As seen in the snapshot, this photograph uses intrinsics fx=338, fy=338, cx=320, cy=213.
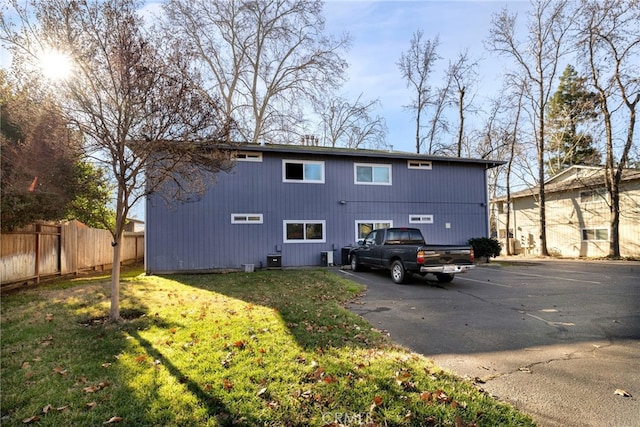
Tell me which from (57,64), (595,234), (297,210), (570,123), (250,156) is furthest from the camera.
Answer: (570,123)

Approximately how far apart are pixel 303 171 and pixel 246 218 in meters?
3.41

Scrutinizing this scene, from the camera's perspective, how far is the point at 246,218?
1481 centimetres

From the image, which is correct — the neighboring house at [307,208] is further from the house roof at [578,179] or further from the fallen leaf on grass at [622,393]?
the fallen leaf on grass at [622,393]

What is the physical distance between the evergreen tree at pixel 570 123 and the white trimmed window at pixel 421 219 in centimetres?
1482

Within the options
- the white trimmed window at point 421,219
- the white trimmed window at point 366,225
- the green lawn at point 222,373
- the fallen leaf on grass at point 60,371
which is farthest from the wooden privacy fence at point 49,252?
the white trimmed window at point 421,219

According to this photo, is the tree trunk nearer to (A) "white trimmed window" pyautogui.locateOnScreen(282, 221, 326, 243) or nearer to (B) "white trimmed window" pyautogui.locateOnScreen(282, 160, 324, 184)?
(A) "white trimmed window" pyautogui.locateOnScreen(282, 221, 326, 243)

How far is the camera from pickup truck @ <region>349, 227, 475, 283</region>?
9.54 meters

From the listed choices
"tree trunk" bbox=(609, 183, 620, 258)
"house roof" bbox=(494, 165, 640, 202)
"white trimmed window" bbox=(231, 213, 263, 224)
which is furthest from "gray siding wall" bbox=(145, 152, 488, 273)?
"house roof" bbox=(494, 165, 640, 202)

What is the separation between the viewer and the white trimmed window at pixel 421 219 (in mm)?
16875

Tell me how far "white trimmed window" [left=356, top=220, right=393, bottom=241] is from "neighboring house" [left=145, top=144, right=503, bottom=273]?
49mm

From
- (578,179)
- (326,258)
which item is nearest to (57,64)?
(326,258)

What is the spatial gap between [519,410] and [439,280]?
8.40 meters

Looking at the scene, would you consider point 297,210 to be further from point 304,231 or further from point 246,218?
point 246,218

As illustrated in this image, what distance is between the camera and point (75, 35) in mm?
5367
